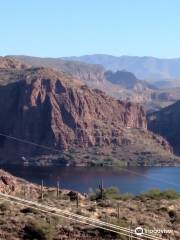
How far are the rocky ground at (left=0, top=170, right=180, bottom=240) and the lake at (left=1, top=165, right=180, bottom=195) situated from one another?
8433 cm

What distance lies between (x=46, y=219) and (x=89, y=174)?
→ 473 feet

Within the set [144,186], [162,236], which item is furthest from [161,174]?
[162,236]

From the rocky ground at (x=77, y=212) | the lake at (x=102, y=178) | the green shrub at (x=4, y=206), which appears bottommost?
the lake at (x=102, y=178)

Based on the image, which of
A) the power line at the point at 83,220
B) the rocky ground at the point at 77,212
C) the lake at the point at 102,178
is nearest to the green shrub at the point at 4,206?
the rocky ground at the point at 77,212

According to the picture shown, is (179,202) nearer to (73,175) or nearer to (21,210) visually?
(21,210)

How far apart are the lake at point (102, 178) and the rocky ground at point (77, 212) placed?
3320 inches

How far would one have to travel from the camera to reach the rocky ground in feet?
108

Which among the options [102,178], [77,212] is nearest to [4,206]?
[77,212]

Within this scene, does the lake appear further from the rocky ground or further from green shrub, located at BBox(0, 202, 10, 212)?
green shrub, located at BBox(0, 202, 10, 212)

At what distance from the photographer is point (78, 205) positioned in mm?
40281

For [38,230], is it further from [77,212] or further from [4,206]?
[77,212]

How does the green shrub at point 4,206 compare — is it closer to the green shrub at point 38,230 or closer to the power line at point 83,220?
the power line at point 83,220

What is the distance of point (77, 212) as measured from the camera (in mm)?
37562

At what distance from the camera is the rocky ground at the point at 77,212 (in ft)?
108
